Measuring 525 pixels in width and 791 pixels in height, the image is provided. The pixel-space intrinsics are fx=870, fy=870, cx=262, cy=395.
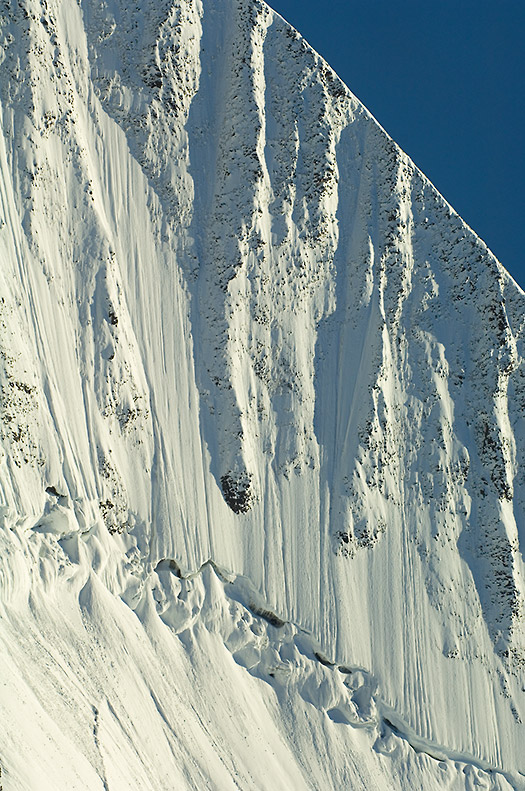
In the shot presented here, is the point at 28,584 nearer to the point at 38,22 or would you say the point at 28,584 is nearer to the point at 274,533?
the point at 274,533

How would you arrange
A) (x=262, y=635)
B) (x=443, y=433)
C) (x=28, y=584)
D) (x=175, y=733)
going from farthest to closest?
1. (x=443, y=433)
2. (x=262, y=635)
3. (x=175, y=733)
4. (x=28, y=584)

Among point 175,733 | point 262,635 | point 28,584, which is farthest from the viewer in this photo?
point 262,635

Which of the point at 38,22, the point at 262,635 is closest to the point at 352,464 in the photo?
the point at 262,635

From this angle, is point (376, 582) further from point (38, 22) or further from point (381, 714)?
point (38, 22)

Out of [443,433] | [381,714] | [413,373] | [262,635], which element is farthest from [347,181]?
[381,714]

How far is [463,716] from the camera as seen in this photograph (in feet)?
142

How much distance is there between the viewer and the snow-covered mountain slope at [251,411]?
3691 cm

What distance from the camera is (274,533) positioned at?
42.7 metres

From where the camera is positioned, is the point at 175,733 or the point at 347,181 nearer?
the point at 175,733

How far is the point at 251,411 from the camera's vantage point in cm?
4362

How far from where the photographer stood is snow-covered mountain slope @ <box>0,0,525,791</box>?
121 feet

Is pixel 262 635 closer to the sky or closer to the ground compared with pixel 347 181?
closer to the ground

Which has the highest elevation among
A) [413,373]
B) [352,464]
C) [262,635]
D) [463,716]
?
[413,373]

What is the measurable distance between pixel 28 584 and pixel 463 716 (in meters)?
23.5
